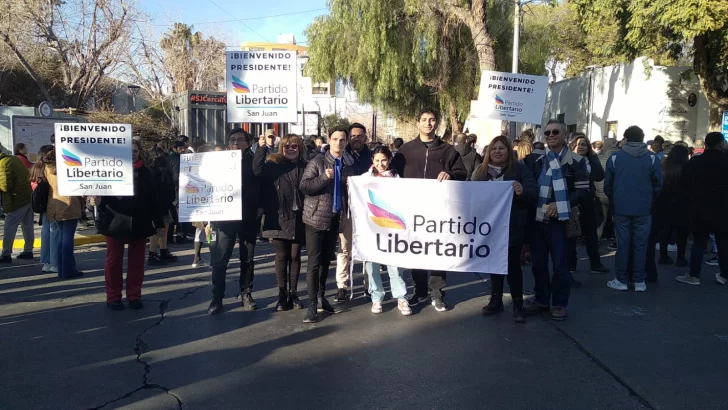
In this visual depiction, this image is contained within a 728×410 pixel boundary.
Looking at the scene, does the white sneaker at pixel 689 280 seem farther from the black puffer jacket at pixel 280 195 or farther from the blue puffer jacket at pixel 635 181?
the black puffer jacket at pixel 280 195

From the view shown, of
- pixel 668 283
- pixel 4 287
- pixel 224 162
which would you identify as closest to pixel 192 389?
pixel 224 162

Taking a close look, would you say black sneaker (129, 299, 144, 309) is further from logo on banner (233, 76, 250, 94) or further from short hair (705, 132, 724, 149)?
short hair (705, 132, 724, 149)

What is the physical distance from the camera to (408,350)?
17.7 ft

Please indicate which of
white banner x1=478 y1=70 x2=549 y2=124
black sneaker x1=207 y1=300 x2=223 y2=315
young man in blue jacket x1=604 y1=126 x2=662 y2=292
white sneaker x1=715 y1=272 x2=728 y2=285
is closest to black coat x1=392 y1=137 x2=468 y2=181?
young man in blue jacket x1=604 y1=126 x2=662 y2=292

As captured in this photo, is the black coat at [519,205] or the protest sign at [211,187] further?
the protest sign at [211,187]

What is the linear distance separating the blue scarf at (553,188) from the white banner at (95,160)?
4368 millimetres

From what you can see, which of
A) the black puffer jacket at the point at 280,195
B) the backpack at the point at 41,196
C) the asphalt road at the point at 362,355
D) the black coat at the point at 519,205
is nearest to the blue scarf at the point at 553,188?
the black coat at the point at 519,205

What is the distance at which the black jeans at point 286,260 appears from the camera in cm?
649

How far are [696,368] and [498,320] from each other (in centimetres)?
188

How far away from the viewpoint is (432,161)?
21.1ft

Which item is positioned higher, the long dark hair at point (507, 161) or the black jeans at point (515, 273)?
the long dark hair at point (507, 161)

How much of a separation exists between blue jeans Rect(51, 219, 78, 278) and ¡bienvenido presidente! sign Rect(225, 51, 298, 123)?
2665 millimetres

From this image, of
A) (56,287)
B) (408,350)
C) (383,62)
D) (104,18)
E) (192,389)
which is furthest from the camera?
(104,18)

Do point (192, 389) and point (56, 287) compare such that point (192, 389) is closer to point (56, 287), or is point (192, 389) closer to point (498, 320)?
point (498, 320)
